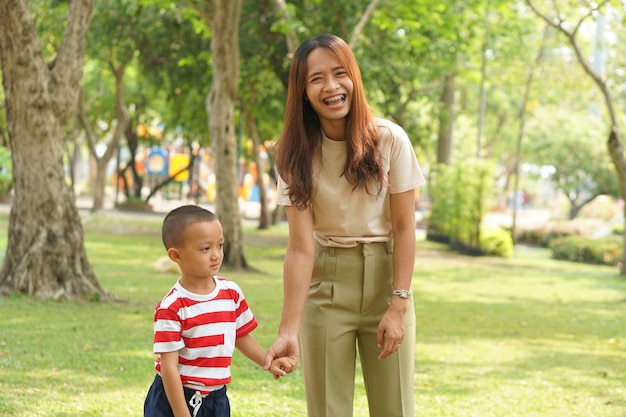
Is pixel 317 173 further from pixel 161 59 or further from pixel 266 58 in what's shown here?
pixel 161 59

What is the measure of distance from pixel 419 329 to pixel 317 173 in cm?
742

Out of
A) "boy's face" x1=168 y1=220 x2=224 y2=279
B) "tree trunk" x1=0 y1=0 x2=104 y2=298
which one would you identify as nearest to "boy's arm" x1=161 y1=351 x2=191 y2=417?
"boy's face" x1=168 y1=220 x2=224 y2=279

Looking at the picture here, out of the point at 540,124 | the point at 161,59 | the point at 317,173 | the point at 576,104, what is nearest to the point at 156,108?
the point at 161,59

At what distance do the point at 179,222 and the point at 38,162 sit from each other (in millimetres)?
6956

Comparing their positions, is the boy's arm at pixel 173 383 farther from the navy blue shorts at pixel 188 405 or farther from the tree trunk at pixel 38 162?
the tree trunk at pixel 38 162

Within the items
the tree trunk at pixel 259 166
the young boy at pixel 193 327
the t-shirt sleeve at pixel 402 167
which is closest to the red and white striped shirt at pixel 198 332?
the young boy at pixel 193 327

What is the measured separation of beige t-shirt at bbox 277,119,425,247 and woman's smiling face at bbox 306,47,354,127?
0.13 meters

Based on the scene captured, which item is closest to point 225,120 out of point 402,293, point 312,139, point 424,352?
point 424,352

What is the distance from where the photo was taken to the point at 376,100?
23.0 m

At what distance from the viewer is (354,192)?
3.55 metres

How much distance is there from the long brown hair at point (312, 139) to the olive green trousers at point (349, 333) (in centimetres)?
26

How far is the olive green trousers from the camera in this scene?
3.59 metres

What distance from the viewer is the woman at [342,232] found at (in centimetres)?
354

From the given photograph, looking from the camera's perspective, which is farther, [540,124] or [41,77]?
[540,124]
